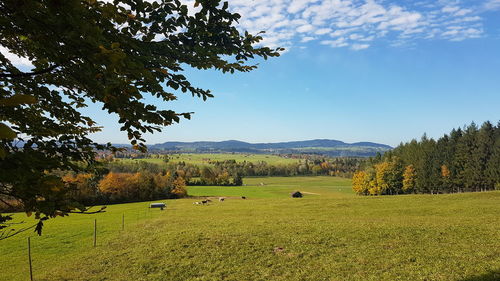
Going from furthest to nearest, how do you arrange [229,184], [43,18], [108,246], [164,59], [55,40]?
[229,184] < [108,246] < [164,59] < [55,40] < [43,18]

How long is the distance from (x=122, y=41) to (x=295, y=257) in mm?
15235

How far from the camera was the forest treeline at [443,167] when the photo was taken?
7850cm

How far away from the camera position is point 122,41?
375 centimetres

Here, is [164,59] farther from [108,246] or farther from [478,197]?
[478,197]

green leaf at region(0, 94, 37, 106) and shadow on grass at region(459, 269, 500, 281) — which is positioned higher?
green leaf at region(0, 94, 37, 106)

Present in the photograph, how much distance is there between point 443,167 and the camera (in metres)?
85.7

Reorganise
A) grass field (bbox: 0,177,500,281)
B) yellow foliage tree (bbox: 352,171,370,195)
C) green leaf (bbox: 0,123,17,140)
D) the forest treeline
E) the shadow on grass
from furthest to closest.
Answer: yellow foliage tree (bbox: 352,171,370,195)
the forest treeline
grass field (bbox: 0,177,500,281)
the shadow on grass
green leaf (bbox: 0,123,17,140)

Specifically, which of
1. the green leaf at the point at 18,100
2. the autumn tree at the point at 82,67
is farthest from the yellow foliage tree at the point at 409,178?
the green leaf at the point at 18,100

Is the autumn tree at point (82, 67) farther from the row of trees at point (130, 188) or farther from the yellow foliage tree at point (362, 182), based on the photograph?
the yellow foliage tree at point (362, 182)

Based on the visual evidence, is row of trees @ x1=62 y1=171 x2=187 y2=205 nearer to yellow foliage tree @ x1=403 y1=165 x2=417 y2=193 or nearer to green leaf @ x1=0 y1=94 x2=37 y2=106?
yellow foliage tree @ x1=403 y1=165 x2=417 y2=193

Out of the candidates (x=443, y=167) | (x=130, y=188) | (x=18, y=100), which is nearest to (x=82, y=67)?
(x=18, y=100)

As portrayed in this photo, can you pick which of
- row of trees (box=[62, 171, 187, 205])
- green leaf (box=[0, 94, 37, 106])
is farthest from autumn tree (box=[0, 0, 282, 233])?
row of trees (box=[62, 171, 187, 205])

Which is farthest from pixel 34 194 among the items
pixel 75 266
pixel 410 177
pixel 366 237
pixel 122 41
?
pixel 410 177

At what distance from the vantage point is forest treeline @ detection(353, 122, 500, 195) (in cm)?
7850
